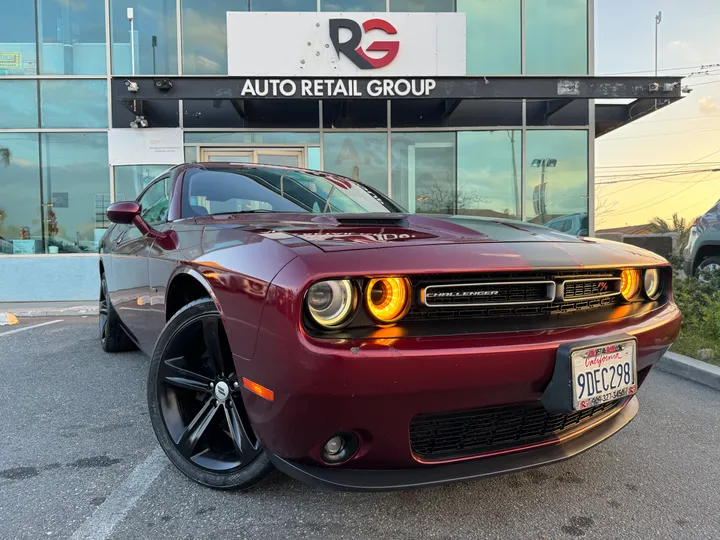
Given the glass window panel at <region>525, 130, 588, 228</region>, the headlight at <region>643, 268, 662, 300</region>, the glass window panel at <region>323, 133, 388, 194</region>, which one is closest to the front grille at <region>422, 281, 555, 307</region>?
the headlight at <region>643, 268, 662, 300</region>

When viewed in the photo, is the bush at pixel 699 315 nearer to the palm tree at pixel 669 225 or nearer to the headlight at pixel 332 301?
the headlight at pixel 332 301

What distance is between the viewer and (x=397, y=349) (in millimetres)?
1421

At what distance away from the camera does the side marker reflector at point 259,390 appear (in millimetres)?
1500

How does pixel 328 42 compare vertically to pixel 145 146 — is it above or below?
above

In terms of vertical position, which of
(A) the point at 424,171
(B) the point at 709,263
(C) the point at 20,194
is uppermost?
(A) the point at 424,171

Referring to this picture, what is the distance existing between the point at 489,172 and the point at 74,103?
766cm

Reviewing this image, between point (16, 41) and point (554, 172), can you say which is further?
point (554, 172)

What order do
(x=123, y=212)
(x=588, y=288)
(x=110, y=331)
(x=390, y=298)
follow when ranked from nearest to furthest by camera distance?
(x=390, y=298) < (x=588, y=288) < (x=123, y=212) < (x=110, y=331)

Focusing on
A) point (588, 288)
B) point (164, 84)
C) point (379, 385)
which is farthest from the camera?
point (164, 84)

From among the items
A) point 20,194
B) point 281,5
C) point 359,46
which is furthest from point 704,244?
point 20,194

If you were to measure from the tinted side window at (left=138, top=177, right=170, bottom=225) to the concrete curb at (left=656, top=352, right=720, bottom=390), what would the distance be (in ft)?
12.7

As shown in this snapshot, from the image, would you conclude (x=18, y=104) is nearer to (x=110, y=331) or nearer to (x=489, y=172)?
(x=110, y=331)

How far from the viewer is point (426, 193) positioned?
360 inches

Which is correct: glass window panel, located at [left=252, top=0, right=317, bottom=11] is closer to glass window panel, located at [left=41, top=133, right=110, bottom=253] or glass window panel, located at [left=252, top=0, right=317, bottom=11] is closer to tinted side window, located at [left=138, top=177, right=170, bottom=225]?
glass window panel, located at [left=41, top=133, right=110, bottom=253]
